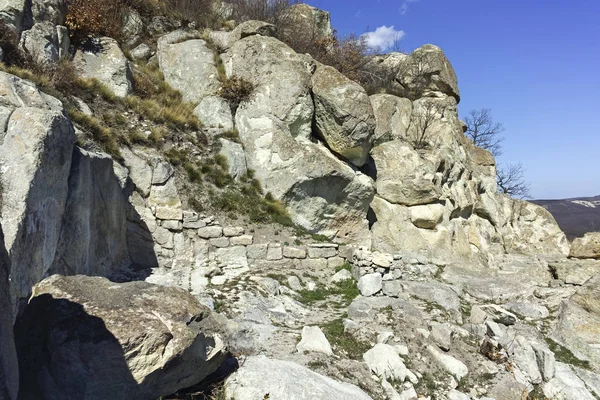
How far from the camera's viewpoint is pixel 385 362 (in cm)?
539

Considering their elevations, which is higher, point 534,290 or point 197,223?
point 197,223

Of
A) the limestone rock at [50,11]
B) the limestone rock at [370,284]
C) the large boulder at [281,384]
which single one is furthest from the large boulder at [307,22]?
the large boulder at [281,384]

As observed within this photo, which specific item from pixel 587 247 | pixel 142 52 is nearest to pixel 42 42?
pixel 142 52

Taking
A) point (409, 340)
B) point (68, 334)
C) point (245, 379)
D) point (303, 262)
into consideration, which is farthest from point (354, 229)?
point (68, 334)

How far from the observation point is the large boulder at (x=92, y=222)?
5875 millimetres

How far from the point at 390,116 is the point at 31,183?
12.6m

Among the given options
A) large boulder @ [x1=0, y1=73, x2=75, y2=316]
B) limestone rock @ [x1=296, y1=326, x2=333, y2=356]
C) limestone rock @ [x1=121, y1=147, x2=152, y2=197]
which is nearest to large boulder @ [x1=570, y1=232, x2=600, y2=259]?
limestone rock @ [x1=296, y1=326, x2=333, y2=356]

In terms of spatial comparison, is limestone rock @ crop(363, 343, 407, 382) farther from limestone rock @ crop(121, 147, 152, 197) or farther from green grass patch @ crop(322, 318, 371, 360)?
limestone rock @ crop(121, 147, 152, 197)

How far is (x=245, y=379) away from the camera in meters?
4.19

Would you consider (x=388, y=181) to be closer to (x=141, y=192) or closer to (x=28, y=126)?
(x=141, y=192)

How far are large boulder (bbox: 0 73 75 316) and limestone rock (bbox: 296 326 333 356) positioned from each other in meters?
3.28

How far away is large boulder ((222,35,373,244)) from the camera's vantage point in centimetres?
1094

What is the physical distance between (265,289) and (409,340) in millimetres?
3095

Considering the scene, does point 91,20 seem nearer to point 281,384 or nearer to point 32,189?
point 32,189
